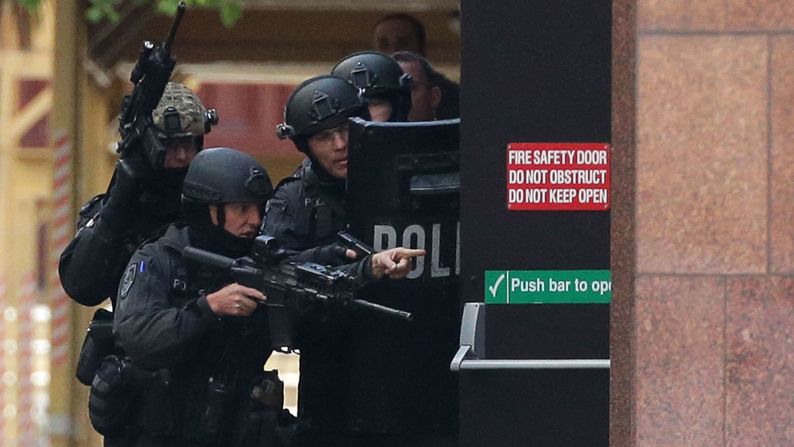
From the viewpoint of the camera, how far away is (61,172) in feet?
41.0

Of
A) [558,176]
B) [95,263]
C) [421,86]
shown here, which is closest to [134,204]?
[95,263]

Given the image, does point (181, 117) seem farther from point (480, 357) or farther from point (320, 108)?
point (480, 357)

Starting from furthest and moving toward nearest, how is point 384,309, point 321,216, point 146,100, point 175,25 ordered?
point 146,100 → point 175,25 → point 321,216 → point 384,309

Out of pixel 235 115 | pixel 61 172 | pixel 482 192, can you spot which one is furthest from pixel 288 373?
pixel 482 192

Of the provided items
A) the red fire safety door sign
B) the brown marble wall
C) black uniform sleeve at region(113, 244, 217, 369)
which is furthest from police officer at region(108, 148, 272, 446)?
the brown marble wall

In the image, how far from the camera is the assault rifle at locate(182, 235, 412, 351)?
645cm

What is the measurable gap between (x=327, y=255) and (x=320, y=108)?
0.47 metres

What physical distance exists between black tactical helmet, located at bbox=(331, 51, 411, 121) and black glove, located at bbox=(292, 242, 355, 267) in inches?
20.1

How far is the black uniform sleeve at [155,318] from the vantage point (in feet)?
22.4

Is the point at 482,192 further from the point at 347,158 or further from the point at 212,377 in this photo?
the point at 212,377

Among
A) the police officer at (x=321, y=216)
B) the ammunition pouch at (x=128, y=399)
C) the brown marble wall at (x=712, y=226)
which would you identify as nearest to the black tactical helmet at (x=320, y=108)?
the police officer at (x=321, y=216)

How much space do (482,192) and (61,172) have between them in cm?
676

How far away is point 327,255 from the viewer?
6668 mm

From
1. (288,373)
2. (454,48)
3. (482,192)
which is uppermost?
(454,48)
